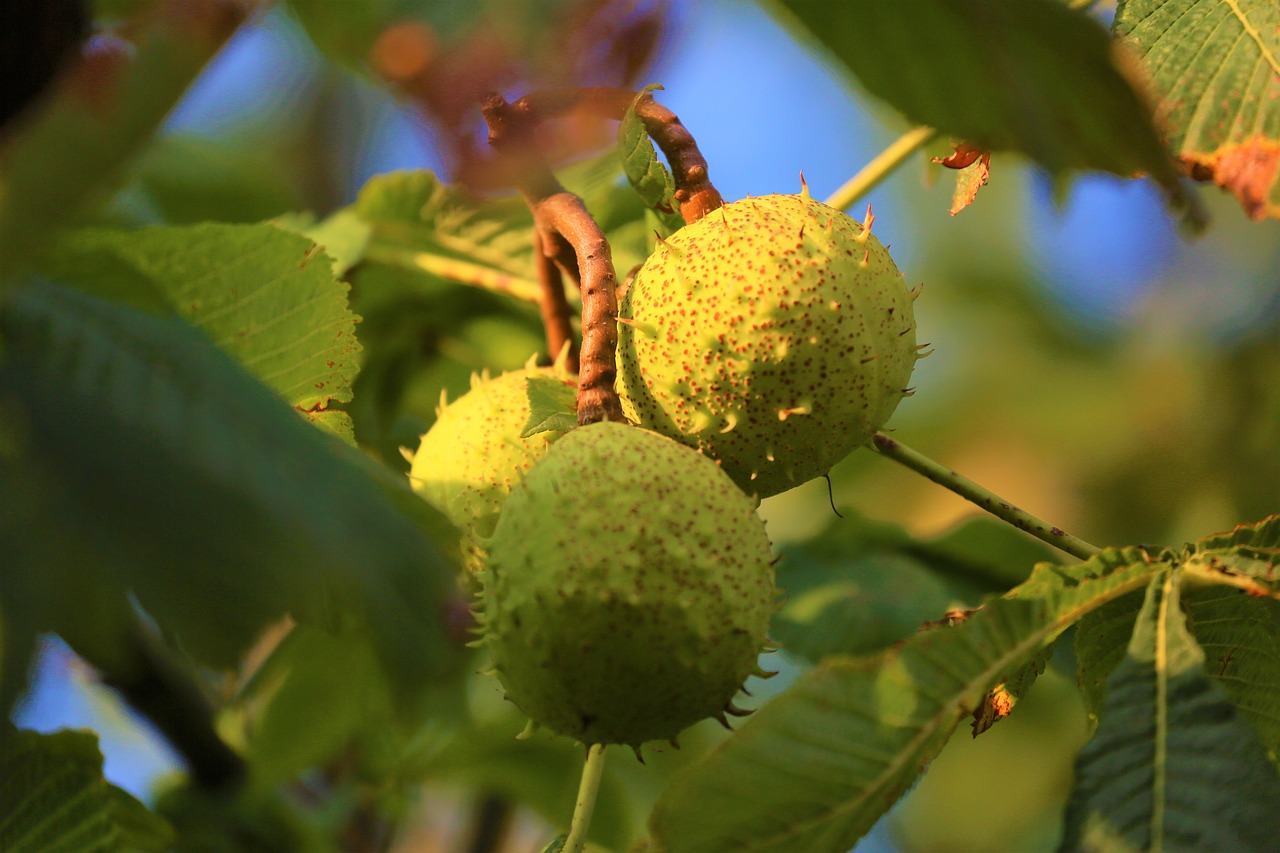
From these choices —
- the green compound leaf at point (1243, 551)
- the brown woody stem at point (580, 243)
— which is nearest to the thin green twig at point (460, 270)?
the brown woody stem at point (580, 243)

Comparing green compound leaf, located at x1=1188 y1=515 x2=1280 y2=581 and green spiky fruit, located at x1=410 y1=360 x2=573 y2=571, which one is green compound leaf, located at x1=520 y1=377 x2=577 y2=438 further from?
green compound leaf, located at x1=1188 y1=515 x2=1280 y2=581

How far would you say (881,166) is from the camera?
149 centimetres

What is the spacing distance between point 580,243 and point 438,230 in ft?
2.42

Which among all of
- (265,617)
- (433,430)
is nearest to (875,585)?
(433,430)

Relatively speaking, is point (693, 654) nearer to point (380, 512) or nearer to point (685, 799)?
point (685, 799)

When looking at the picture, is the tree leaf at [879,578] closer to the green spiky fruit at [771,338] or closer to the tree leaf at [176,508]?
the green spiky fruit at [771,338]

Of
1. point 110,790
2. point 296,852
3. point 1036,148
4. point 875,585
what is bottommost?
point 296,852

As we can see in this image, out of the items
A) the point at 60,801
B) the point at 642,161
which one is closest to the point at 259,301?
the point at 642,161

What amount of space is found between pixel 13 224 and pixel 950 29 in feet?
1.83

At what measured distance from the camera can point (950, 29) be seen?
0.74 meters

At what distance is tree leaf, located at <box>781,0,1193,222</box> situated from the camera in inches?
28.2

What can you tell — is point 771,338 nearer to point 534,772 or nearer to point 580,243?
point 580,243

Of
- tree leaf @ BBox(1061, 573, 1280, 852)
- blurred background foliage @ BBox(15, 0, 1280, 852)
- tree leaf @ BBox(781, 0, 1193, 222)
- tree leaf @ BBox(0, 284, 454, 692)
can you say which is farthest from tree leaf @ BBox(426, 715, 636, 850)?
tree leaf @ BBox(781, 0, 1193, 222)

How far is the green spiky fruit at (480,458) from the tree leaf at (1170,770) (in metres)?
0.60
